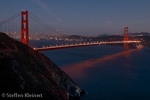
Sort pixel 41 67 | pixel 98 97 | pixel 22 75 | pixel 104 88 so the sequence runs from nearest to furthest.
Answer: pixel 22 75 → pixel 41 67 → pixel 98 97 → pixel 104 88

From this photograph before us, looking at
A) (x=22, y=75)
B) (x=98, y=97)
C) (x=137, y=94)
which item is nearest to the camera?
(x=22, y=75)

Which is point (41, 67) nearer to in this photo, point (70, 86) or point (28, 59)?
point (28, 59)

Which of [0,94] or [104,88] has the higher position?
[0,94]

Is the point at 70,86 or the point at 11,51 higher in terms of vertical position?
the point at 11,51

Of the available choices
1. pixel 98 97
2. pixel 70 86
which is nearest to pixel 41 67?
pixel 70 86

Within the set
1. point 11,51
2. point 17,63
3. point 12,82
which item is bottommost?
point 12,82

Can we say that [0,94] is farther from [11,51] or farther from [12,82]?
[11,51]

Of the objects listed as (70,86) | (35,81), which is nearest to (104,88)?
(70,86)

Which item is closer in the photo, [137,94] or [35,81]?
[35,81]

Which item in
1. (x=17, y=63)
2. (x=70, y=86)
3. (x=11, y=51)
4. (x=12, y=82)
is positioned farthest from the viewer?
(x=70, y=86)
